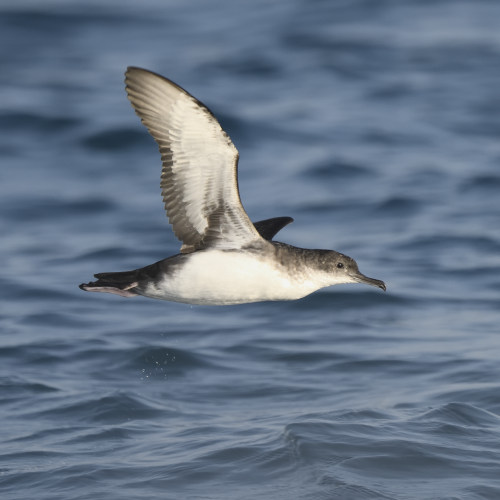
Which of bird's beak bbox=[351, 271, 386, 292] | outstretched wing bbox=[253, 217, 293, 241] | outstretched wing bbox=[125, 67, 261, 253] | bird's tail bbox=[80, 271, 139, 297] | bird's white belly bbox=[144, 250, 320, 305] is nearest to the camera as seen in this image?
outstretched wing bbox=[125, 67, 261, 253]

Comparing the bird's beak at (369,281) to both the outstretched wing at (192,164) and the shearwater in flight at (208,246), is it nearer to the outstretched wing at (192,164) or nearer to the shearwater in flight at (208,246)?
the shearwater in flight at (208,246)

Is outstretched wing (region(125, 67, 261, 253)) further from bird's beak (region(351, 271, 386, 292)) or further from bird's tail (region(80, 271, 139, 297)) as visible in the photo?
bird's beak (region(351, 271, 386, 292))

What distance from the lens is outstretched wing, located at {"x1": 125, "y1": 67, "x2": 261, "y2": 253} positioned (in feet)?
24.5

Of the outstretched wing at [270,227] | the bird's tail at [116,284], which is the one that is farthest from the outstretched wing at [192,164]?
the outstretched wing at [270,227]

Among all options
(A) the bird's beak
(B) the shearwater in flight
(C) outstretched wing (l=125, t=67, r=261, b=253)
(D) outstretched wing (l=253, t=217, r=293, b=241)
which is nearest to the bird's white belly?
(B) the shearwater in flight

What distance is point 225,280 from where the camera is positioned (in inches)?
316

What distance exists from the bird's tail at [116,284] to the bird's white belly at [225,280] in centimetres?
19

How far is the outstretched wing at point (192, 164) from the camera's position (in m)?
7.45

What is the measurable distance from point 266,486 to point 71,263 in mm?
6588

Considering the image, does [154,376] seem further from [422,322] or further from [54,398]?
[422,322]

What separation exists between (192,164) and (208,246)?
699 millimetres

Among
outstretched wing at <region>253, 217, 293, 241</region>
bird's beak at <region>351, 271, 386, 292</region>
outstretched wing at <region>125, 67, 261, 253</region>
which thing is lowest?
bird's beak at <region>351, 271, 386, 292</region>

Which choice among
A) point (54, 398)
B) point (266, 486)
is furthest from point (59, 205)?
point (266, 486)

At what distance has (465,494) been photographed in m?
9.34
